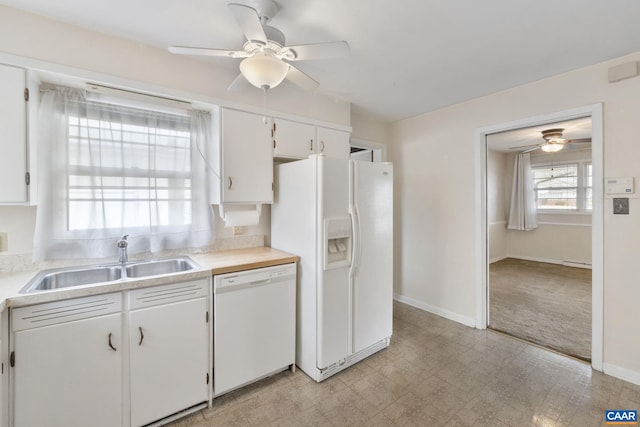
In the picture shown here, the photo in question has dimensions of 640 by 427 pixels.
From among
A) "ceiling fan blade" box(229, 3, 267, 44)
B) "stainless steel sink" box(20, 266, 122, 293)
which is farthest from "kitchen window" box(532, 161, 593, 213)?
"stainless steel sink" box(20, 266, 122, 293)

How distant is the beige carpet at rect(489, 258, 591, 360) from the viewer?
2709 mm

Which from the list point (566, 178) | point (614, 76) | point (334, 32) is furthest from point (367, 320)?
point (566, 178)


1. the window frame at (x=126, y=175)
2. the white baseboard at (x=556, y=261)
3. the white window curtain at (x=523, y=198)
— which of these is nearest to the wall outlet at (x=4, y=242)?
the window frame at (x=126, y=175)

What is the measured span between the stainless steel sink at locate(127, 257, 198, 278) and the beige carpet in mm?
3162

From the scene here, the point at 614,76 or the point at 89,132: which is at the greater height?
the point at 614,76

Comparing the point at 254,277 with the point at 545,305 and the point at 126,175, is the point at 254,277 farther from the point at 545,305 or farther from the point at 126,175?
the point at 545,305

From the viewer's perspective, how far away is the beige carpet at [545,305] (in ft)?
8.89

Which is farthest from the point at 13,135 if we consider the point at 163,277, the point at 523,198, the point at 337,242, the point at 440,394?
the point at 523,198

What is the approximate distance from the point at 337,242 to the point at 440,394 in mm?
1323

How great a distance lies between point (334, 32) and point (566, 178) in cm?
A: 642

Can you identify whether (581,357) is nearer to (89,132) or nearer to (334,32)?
(334,32)

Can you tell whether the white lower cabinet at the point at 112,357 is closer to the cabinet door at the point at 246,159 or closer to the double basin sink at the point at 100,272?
the double basin sink at the point at 100,272

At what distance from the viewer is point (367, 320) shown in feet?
7.77

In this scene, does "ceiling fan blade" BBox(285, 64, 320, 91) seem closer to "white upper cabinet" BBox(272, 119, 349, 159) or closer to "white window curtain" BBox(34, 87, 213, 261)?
"white upper cabinet" BBox(272, 119, 349, 159)
